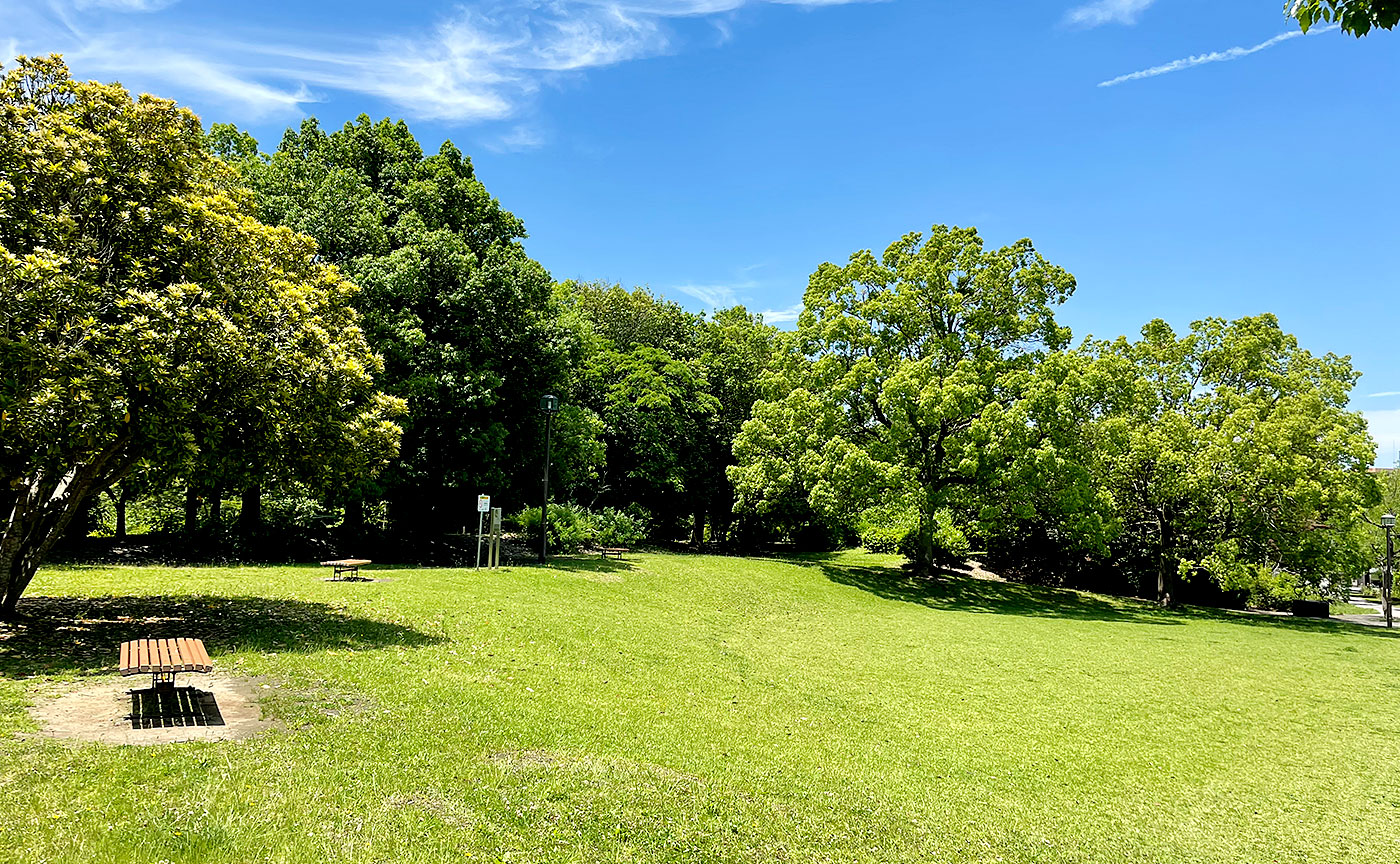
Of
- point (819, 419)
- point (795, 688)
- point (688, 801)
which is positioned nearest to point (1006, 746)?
point (795, 688)

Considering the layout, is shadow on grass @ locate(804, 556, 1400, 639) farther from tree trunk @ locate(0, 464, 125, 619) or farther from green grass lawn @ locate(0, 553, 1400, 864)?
tree trunk @ locate(0, 464, 125, 619)

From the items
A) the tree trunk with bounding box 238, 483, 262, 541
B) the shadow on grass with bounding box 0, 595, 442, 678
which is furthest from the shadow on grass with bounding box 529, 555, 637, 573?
the shadow on grass with bounding box 0, 595, 442, 678

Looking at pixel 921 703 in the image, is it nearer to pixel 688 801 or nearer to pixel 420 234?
pixel 688 801

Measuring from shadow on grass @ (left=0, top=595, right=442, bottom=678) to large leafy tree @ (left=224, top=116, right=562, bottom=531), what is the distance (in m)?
7.69

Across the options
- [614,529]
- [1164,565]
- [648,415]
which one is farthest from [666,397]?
[1164,565]

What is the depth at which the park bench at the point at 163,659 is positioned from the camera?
23.1 ft

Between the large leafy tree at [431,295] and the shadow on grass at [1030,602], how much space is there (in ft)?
40.7

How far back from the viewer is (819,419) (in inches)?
1075

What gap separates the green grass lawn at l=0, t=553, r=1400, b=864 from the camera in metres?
5.32

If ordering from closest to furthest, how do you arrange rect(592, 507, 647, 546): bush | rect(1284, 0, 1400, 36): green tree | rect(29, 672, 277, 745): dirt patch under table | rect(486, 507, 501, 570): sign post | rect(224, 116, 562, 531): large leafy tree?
1. rect(1284, 0, 1400, 36): green tree
2. rect(29, 672, 277, 745): dirt patch under table
3. rect(486, 507, 501, 570): sign post
4. rect(224, 116, 562, 531): large leafy tree
5. rect(592, 507, 647, 546): bush

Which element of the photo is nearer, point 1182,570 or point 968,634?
point 968,634

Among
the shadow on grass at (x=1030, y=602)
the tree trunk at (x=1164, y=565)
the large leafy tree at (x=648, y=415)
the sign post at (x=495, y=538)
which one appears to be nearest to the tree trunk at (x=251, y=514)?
the sign post at (x=495, y=538)

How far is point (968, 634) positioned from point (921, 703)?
798 centimetres

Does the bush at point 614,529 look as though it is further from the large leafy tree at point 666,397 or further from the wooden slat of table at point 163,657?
the wooden slat of table at point 163,657
